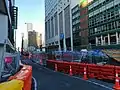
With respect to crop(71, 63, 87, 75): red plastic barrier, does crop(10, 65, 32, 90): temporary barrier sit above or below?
above

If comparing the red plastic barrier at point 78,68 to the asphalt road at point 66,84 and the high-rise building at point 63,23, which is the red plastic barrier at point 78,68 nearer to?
the asphalt road at point 66,84

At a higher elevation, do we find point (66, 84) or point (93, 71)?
point (93, 71)

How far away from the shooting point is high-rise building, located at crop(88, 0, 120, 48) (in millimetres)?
74062

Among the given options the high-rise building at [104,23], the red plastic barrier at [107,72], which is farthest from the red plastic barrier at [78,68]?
the high-rise building at [104,23]

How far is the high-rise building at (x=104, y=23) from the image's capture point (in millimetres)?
74062

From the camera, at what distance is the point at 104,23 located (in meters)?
80.8

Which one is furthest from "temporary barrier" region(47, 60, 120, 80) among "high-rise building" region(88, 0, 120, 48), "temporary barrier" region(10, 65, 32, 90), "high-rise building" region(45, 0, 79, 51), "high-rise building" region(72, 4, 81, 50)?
"high-rise building" region(45, 0, 79, 51)

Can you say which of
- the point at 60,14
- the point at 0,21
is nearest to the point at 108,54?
the point at 0,21

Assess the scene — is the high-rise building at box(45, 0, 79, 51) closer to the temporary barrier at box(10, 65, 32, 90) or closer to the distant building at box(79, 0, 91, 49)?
the distant building at box(79, 0, 91, 49)

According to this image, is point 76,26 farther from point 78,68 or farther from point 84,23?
point 78,68

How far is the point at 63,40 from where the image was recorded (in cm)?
12562

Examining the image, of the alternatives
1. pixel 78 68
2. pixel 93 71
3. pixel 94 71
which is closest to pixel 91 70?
pixel 93 71

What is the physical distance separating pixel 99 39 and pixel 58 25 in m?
57.0

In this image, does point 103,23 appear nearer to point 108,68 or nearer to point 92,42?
point 92,42
